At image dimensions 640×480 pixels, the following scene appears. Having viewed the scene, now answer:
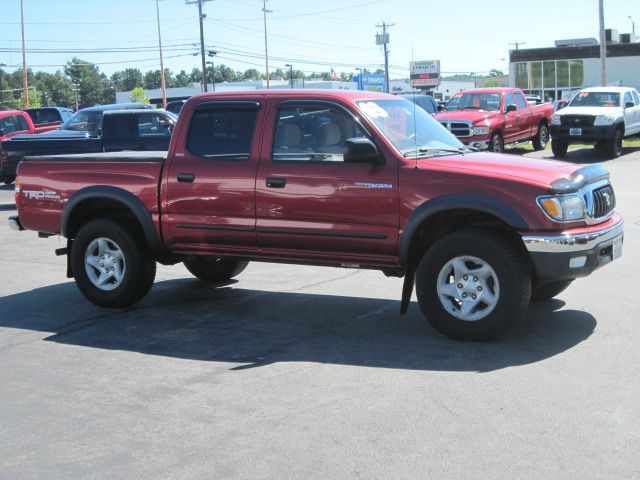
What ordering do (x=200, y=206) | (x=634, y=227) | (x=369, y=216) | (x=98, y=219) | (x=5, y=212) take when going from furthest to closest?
(x=5, y=212) < (x=634, y=227) < (x=98, y=219) < (x=200, y=206) < (x=369, y=216)

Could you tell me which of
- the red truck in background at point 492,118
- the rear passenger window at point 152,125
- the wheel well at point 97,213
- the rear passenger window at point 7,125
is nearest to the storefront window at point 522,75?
the red truck in background at point 492,118

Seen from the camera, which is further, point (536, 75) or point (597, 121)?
point (536, 75)

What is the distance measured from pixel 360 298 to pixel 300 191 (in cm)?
167

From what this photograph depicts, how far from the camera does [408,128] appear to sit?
7238 millimetres

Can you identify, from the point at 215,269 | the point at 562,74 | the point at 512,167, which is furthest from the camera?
the point at 562,74

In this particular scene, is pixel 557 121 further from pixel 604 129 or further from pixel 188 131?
pixel 188 131

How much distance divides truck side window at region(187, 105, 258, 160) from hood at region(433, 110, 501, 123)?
622 inches

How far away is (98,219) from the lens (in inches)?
315

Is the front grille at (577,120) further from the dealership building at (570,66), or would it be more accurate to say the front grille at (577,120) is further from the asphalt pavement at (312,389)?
the dealership building at (570,66)

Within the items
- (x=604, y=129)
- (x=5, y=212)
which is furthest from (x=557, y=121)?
(x=5, y=212)

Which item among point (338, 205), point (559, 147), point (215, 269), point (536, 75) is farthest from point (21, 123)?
point (536, 75)

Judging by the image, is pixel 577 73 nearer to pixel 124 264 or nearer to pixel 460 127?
pixel 460 127

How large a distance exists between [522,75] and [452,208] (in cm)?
6755

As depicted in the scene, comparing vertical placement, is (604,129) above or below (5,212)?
above
